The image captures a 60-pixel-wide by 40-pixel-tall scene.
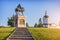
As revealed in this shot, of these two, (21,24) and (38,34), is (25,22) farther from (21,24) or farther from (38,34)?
(38,34)

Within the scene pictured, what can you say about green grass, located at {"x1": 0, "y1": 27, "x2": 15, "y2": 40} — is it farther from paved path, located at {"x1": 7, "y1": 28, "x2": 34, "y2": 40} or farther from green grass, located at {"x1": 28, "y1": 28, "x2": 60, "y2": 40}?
green grass, located at {"x1": 28, "y1": 28, "x2": 60, "y2": 40}

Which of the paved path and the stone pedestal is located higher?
the stone pedestal

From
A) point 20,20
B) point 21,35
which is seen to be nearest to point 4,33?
point 21,35

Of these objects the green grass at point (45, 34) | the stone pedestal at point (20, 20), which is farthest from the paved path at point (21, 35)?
the stone pedestal at point (20, 20)

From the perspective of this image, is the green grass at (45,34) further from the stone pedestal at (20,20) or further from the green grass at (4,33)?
the stone pedestal at (20,20)

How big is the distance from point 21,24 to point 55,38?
5.51 m

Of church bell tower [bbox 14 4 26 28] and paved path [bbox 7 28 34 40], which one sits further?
church bell tower [bbox 14 4 26 28]

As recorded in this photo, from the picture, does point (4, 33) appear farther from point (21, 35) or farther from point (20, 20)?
point (20, 20)

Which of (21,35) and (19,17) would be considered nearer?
(21,35)

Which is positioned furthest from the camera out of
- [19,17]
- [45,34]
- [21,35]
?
[19,17]

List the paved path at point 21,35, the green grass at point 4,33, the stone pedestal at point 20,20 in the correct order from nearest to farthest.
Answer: the paved path at point 21,35
the green grass at point 4,33
the stone pedestal at point 20,20

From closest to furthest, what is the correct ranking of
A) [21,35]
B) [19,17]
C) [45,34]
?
[21,35] → [45,34] → [19,17]

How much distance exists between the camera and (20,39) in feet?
42.9

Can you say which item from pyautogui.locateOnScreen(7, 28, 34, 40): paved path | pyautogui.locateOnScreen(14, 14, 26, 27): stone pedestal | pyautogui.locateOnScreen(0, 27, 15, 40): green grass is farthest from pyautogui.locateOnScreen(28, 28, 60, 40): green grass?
pyautogui.locateOnScreen(14, 14, 26, 27): stone pedestal
